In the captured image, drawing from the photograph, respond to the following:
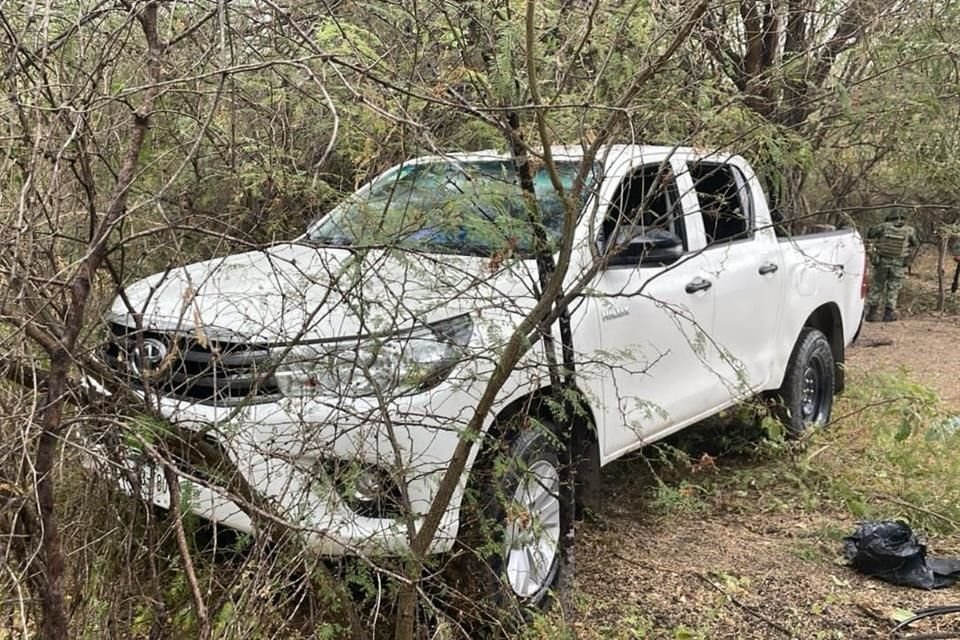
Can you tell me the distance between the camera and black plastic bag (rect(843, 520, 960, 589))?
4.13m

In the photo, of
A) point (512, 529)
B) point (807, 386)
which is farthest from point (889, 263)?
point (512, 529)

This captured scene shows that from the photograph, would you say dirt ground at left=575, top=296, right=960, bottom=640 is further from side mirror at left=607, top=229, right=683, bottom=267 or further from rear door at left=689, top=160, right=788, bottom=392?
side mirror at left=607, top=229, right=683, bottom=267

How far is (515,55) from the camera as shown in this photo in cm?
294

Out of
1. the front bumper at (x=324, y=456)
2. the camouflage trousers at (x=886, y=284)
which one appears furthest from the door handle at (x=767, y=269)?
the camouflage trousers at (x=886, y=284)

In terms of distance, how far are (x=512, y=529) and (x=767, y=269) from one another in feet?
9.27

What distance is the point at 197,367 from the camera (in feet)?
10.9

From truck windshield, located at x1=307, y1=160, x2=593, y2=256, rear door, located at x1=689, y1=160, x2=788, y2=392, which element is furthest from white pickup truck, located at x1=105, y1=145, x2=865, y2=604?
rear door, located at x1=689, y1=160, x2=788, y2=392

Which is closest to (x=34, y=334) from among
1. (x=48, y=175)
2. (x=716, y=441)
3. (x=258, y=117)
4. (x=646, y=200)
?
(x=48, y=175)

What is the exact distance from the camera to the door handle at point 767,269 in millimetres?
5279

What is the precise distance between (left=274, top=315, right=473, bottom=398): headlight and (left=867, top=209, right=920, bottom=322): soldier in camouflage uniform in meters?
10.7

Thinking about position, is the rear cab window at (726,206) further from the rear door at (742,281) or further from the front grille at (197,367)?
the front grille at (197,367)

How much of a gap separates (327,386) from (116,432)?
66 centimetres

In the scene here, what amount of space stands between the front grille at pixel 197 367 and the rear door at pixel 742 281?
2.53 metres

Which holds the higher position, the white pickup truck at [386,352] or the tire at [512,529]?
the white pickup truck at [386,352]
